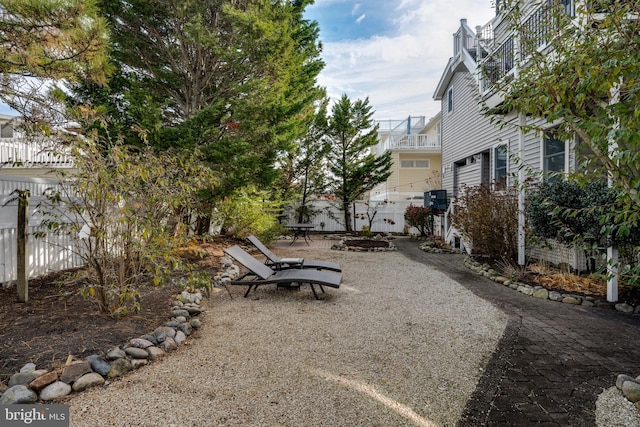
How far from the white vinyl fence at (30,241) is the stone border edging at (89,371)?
1.71 meters

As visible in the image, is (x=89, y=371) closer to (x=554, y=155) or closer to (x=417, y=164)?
(x=554, y=155)

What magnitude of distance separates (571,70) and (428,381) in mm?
2837

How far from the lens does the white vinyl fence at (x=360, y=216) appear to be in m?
16.1

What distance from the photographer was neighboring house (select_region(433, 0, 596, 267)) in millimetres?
6949

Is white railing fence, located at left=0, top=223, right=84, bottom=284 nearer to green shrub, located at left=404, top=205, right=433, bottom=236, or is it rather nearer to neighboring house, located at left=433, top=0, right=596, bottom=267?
neighboring house, located at left=433, top=0, right=596, bottom=267

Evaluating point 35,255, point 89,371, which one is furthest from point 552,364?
point 35,255

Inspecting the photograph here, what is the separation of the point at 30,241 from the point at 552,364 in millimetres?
6553

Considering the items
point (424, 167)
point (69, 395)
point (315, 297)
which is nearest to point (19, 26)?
point (69, 395)

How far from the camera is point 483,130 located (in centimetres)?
1038

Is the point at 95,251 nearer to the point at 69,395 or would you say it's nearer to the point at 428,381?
the point at 69,395

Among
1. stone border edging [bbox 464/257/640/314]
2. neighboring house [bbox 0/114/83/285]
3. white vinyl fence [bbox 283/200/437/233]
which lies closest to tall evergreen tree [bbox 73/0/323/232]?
neighboring house [bbox 0/114/83/285]

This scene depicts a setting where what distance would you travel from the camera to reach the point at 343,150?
16.2 metres

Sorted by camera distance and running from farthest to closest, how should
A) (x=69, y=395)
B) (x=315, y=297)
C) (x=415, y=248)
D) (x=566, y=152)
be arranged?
(x=415, y=248) < (x=566, y=152) < (x=315, y=297) < (x=69, y=395)

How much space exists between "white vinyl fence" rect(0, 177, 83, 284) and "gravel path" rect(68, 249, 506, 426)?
2241mm
